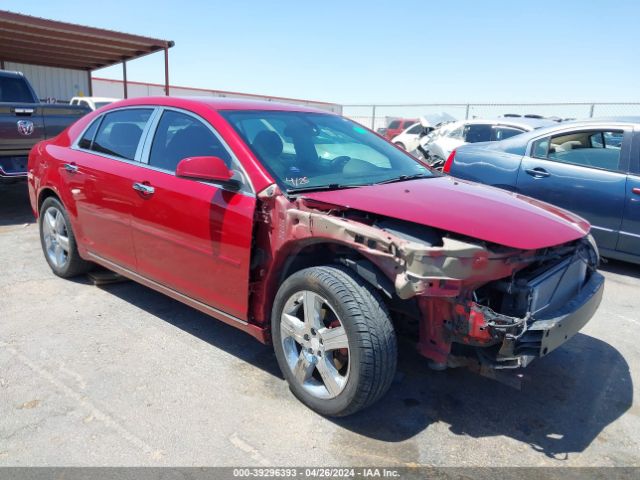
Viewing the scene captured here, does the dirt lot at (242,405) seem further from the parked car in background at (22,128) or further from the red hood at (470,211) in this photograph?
the parked car in background at (22,128)

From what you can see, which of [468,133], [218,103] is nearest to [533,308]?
[218,103]

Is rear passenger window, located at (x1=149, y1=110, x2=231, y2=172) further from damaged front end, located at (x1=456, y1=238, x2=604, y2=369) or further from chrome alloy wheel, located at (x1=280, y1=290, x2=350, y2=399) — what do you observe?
damaged front end, located at (x1=456, y1=238, x2=604, y2=369)

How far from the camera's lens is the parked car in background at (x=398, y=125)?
2239 cm

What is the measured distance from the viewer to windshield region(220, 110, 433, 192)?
3.22m

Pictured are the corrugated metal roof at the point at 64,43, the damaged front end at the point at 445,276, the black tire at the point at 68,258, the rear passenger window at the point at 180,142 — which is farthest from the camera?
the corrugated metal roof at the point at 64,43

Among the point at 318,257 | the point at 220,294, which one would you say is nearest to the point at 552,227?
the point at 318,257

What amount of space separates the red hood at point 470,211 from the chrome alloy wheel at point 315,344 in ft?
1.88

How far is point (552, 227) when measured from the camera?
2811 mm

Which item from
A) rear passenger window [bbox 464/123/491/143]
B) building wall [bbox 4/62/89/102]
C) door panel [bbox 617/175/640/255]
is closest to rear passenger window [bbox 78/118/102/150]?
door panel [bbox 617/175/640/255]

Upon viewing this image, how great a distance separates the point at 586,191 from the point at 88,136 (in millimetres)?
4843

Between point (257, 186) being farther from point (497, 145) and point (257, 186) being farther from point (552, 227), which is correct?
point (497, 145)

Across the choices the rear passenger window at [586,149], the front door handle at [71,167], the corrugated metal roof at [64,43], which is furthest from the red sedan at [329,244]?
the corrugated metal roof at [64,43]

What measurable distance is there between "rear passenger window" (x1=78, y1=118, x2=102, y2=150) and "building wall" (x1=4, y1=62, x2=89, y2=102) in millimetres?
13534

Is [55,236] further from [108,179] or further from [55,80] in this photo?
[55,80]
